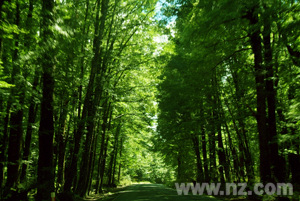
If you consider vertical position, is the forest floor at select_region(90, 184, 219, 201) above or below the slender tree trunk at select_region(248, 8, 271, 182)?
below

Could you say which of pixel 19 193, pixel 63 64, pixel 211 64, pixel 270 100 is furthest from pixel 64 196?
pixel 270 100

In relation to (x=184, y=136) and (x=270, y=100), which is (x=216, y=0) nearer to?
(x=270, y=100)

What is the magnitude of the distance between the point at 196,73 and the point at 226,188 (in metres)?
9.95

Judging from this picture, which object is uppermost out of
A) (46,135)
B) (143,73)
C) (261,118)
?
(143,73)

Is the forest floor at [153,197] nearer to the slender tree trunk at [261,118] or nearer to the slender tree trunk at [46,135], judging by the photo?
the slender tree trunk at [261,118]

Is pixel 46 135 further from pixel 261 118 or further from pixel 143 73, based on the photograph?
pixel 143 73

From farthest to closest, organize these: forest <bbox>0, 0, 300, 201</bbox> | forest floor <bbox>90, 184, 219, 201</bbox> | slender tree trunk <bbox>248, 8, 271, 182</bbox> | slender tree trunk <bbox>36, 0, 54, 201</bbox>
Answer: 1. forest floor <bbox>90, 184, 219, 201</bbox>
2. slender tree trunk <bbox>248, 8, 271, 182</bbox>
3. slender tree trunk <bbox>36, 0, 54, 201</bbox>
4. forest <bbox>0, 0, 300, 201</bbox>

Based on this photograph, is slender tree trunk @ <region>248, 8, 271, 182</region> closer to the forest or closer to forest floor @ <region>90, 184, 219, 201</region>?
the forest

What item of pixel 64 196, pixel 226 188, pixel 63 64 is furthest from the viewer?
pixel 226 188

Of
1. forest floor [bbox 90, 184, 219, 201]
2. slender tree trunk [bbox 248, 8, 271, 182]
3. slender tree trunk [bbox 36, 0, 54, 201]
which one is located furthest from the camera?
forest floor [bbox 90, 184, 219, 201]

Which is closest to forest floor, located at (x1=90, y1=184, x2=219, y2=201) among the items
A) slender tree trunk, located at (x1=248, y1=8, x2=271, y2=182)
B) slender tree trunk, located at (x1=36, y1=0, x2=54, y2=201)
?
slender tree trunk, located at (x1=248, y1=8, x2=271, y2=182)

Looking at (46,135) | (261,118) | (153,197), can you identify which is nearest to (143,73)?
(153,197)

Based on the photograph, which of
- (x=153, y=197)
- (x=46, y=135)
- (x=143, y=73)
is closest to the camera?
(x=46, y=135)

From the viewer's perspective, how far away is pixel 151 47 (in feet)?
57.8
